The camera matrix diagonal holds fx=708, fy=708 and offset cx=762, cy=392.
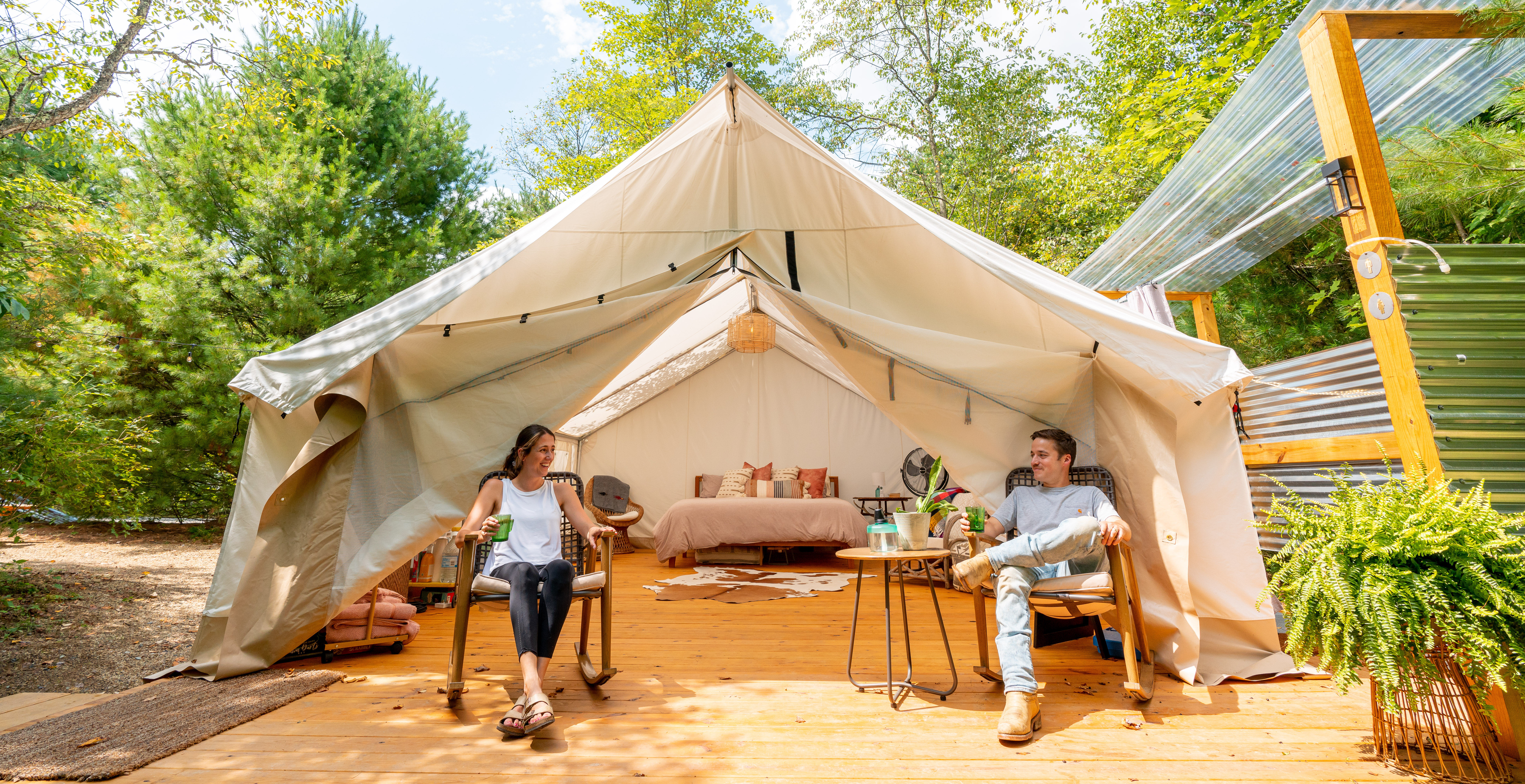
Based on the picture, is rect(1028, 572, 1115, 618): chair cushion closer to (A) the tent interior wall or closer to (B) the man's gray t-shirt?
(B) the man's gray t-shirt

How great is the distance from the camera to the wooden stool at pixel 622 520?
A: 675 centimetres

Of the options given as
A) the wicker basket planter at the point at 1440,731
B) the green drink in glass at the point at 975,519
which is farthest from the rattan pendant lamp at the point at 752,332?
the wicker basket planter at the point at 1440,731

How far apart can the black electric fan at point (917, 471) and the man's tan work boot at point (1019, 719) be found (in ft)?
18.0

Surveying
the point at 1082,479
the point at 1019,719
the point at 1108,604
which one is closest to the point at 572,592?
the point at 1019,719

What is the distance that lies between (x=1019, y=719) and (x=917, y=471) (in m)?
5.88

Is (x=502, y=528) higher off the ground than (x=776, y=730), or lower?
higher

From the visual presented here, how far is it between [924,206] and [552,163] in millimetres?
6640

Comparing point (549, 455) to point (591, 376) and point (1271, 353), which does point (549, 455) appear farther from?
point (1271, 353)

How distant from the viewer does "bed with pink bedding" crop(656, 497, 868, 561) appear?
660cm

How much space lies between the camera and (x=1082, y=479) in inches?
123

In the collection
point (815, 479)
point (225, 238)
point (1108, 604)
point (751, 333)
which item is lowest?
point (1108, 604)

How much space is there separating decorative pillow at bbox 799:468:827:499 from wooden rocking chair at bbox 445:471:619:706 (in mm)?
4725

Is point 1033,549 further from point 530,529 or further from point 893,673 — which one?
point 530,529

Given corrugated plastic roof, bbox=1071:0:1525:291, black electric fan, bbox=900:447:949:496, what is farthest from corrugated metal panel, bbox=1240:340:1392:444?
black electric fan, bbox=900:447:949:496
